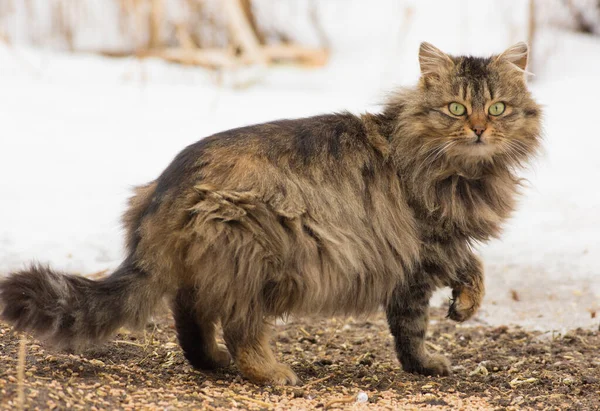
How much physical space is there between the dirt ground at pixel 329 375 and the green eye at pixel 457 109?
1.21 metres

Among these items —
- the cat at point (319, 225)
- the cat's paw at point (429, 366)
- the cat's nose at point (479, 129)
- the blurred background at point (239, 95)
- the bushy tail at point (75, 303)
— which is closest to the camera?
the bushy tail at point (75, 303)

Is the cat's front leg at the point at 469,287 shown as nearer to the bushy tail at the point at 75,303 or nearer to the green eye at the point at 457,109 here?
the green eye at the point at 457,109

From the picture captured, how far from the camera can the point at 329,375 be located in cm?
373

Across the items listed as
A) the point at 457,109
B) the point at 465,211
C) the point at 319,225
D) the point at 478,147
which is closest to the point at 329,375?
the point at 319,225

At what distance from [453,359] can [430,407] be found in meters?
0.97

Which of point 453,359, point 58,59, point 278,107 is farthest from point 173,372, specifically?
point 58,59

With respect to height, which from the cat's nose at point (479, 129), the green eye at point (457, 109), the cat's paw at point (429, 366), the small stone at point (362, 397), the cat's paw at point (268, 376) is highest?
the green eye at point (457, 109)

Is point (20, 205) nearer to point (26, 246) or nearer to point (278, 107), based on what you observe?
point (26, 246)

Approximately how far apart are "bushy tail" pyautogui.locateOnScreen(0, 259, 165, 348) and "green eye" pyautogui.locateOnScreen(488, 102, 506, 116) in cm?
165

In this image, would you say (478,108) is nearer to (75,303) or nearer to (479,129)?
(479,129)

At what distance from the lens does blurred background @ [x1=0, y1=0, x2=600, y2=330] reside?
5215 mm

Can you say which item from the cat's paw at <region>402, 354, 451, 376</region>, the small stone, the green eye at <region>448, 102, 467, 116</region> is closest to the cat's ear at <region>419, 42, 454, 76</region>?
the green eye at <region>448, 102, 467, 116</region>

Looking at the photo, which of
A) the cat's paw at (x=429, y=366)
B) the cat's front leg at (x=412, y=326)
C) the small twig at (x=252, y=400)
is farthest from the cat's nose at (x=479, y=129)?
the small twig at (x=252, y=400)

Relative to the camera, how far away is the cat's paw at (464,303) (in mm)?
3791
